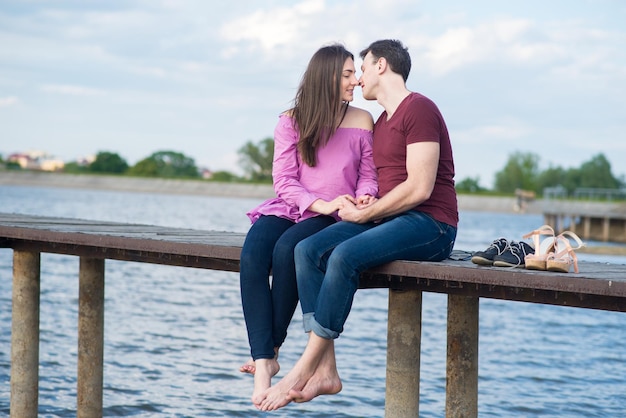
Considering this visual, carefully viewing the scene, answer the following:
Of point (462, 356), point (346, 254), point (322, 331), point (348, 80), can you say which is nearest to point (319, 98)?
point (348, 80)

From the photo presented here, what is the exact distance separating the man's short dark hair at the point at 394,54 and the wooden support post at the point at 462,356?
1.87 m

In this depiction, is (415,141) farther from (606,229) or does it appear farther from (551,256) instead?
(606,229)

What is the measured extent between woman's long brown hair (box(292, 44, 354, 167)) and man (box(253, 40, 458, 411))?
0.65ft

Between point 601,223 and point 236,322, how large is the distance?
48305 millimetres

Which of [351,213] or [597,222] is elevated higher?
[351,213]

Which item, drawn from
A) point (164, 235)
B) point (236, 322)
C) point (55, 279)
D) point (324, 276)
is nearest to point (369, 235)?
point (324, 276)

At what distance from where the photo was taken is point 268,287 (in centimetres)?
585

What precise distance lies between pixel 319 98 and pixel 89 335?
3.93 metres

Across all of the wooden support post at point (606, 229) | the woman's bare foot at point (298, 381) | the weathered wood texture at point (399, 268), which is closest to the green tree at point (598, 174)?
the wooden support post at point (606, 229)

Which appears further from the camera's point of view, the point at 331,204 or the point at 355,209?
the point at 331,204

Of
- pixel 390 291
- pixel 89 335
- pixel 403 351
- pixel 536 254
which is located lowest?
pixel 89 335

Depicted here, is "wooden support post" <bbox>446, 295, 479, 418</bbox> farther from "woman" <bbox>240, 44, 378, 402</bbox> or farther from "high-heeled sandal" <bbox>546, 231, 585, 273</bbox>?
"high-heeled sandal" <bbox>546, 231, 585, 273</bbox>

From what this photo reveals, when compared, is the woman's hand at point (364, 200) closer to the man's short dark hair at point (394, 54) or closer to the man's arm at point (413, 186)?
the man's arm at point (413, 186)

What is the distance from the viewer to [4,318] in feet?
57.2
